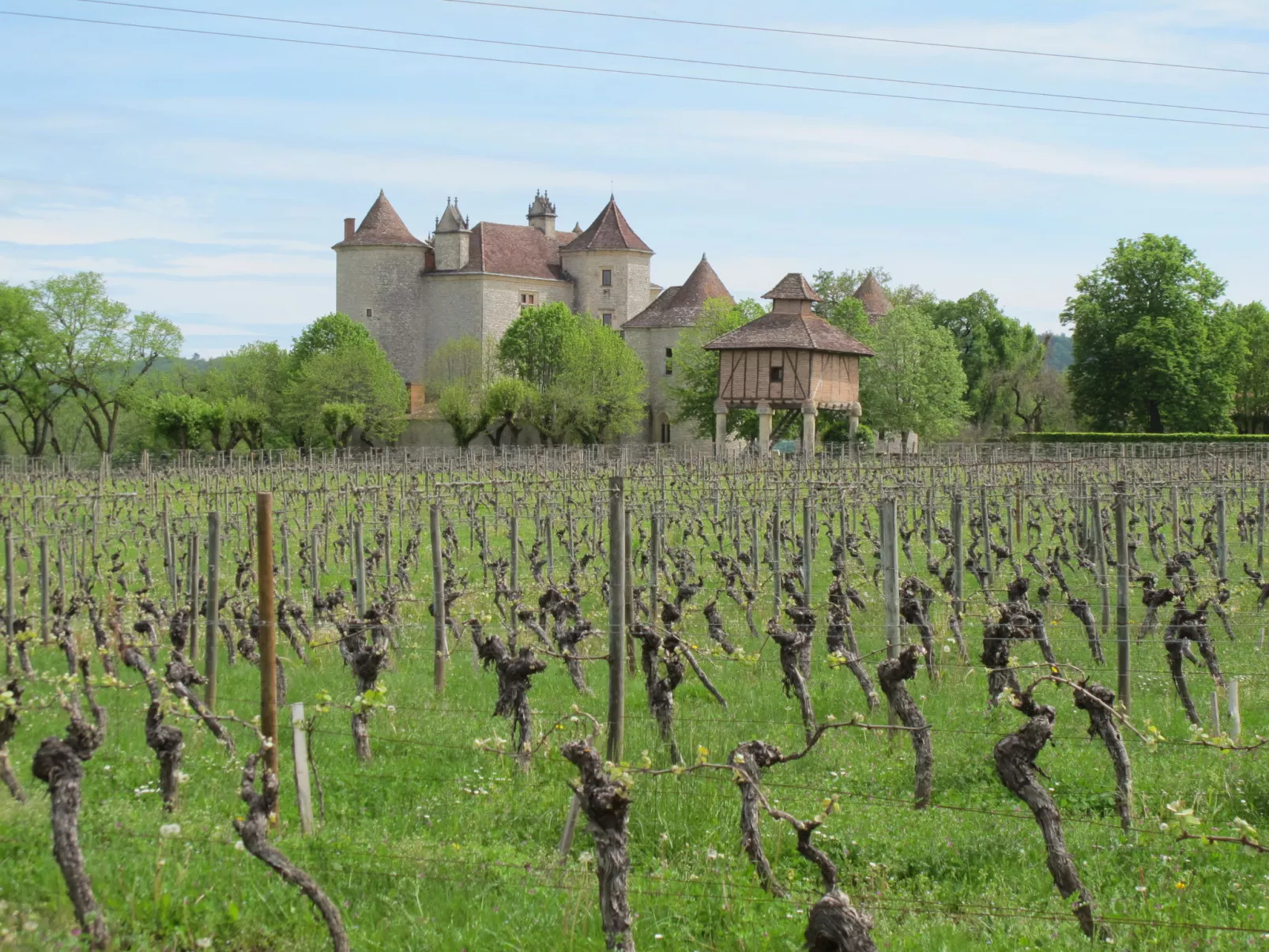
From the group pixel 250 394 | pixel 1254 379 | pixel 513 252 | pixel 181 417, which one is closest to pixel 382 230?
pixel 513 252

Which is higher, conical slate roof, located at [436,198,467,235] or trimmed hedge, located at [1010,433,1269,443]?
conical slate roof, located at [436,198,467,235]

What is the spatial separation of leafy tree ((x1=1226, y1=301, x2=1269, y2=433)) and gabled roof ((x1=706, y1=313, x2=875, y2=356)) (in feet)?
Result: 82.3

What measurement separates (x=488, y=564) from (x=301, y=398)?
45.2 meters

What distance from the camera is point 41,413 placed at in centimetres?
5862

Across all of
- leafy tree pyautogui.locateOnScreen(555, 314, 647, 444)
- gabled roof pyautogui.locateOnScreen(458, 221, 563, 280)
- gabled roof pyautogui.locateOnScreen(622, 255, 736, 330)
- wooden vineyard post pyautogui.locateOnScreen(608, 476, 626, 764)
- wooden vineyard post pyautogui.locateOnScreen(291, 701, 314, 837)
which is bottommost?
wooden vineyard post pyautogui.locateOnScreen(291, 701, 314, 837)

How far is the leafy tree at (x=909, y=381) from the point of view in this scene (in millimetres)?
52156

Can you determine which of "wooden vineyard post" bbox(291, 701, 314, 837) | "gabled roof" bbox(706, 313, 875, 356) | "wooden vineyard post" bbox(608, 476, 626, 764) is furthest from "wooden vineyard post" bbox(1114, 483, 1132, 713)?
"gabled roof" bbox(706, 313, 875, 356)

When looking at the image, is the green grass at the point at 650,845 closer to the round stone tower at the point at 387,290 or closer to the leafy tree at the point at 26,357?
the leafy tree at the point at 26,357

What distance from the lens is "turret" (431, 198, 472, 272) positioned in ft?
218

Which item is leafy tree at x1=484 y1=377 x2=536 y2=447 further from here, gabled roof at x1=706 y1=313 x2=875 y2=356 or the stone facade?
gabled roof at x1=706 y1=313 x2=875 y2=356

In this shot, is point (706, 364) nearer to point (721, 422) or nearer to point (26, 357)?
point (721, 422)

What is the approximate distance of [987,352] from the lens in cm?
7012

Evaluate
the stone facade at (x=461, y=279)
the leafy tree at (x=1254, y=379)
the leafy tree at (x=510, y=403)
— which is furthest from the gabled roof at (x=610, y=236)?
the leafy tree at (x=1254, y=379)

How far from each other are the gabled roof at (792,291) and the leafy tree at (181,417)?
2756 centimetres
